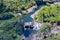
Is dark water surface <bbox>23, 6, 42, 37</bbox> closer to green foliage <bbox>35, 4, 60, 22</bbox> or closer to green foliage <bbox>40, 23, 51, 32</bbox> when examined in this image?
green foliage <bbox>35, 4, 60, 22</bbox>

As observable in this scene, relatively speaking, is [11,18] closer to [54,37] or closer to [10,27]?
[10,27]

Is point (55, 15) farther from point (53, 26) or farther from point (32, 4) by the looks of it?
point (32, 4)

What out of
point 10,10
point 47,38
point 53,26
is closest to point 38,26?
point 53,26

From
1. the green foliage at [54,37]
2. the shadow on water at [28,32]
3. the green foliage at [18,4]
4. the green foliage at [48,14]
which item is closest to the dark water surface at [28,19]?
the shadow on water at [28,32]

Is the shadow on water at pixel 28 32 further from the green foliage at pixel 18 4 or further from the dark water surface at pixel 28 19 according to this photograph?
the green foliage at pixel 18 4

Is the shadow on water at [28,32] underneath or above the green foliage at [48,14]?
underneath

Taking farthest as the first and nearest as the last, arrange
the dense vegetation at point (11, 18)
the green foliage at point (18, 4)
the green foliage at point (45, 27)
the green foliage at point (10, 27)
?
the green foliage at point (18, 4), the green foliage at point (45, 27), the dense vegetation at point (11, 18), the green foliage at point (10, 27)

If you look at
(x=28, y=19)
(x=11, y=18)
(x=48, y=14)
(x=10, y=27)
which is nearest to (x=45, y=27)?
(x=10, y=27)

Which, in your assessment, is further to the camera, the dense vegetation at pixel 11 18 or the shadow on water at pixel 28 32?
the shadow on water at pixel 28 32

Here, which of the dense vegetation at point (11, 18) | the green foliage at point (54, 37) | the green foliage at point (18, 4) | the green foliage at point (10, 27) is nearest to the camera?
the green foliage at point (54, 37)
